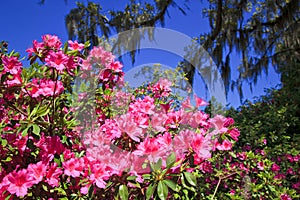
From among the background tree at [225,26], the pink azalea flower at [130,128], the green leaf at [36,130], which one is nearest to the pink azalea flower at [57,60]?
the green leaf at [36,130]

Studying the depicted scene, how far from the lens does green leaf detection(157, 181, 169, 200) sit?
4.03 ft

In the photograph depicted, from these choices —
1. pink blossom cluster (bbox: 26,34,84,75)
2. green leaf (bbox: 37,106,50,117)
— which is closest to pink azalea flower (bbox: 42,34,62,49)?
pink blossom cluster (bbox: 26,34,84,75)

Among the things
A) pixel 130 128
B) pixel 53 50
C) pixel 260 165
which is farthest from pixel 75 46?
pixel 260 165

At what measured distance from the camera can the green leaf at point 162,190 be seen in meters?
1.23

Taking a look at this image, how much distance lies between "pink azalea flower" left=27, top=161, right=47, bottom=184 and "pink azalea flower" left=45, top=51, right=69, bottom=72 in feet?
1.41

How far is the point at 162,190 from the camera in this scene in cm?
124

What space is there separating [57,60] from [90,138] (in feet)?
1.24

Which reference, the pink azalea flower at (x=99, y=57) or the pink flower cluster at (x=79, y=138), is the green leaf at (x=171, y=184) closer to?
the pink flower cluster at (x=79, y=138)

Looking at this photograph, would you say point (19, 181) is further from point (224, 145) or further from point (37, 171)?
point (224, 145)

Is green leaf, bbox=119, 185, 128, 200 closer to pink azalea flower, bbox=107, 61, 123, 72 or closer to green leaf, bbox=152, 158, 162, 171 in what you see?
green leaf, bbox=152, 158, 162, 171

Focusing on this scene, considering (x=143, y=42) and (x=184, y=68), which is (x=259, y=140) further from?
(x=143, y=42)

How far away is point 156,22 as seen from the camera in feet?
23.4

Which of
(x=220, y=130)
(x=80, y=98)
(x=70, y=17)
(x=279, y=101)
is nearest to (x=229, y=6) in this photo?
(x=279, y=101)

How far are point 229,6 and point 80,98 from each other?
522cm
